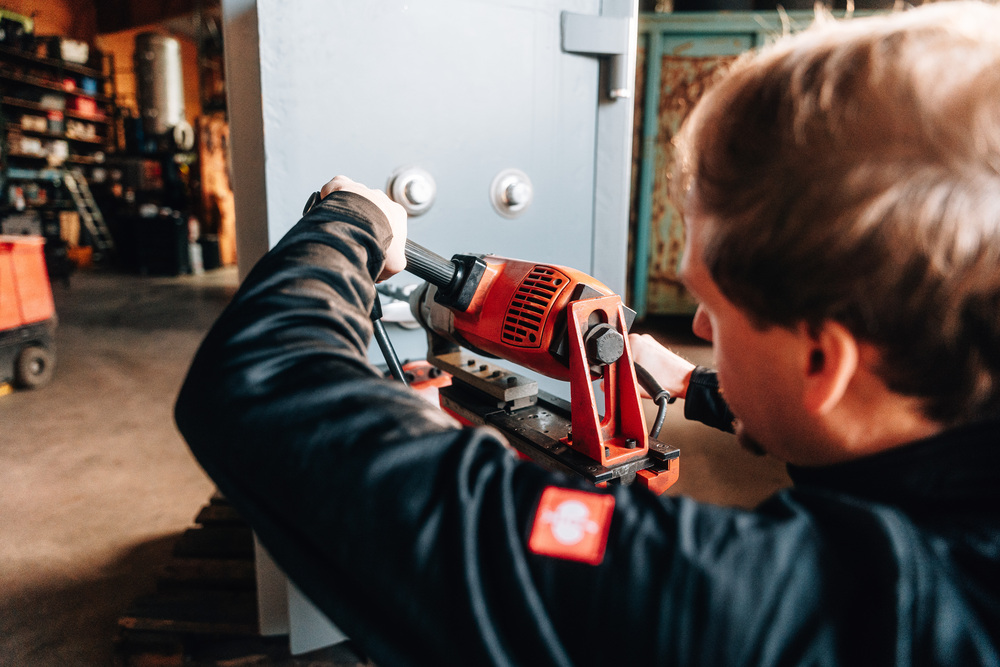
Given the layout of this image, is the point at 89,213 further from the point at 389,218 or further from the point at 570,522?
the point at 570,522

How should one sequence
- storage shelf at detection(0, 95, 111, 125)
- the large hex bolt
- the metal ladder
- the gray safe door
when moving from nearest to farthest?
the large hex bolt → the gray safe door → storage shelf at detection(0, 95, 111, 125) → the metal ladder

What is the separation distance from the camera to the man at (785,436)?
12.7 inches

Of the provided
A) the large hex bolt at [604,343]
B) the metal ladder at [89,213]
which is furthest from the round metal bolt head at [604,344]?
the metal ladder at [89,213]

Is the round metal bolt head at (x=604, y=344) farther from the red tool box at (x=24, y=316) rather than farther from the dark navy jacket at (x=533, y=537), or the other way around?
the red tool box at (x=24, y=316)

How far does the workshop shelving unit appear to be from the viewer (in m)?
6.62

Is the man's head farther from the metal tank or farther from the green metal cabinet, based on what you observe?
the metal tank

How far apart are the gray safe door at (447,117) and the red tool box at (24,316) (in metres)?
2.42

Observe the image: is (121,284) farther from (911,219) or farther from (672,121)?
(911,219)

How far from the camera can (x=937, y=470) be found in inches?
14.6

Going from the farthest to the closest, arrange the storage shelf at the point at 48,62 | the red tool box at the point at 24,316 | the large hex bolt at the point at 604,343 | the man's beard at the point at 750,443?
the storage shelf at the point at 48,62 < the red tool box at the point at 24,316 < the large hex bolt at the point at 604,343 < the man's beard at the point at 750,443

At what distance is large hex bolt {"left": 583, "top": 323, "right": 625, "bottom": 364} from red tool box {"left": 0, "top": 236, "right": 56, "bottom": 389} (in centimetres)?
326

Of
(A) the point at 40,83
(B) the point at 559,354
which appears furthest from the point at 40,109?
(B) the point at 559,354

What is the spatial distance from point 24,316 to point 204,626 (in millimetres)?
2425

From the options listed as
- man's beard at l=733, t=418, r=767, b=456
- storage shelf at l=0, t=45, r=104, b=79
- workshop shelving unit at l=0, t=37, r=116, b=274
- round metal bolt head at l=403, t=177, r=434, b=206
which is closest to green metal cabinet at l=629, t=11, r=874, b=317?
round metal bolt head at l=403, t=177, r=434, b=206
